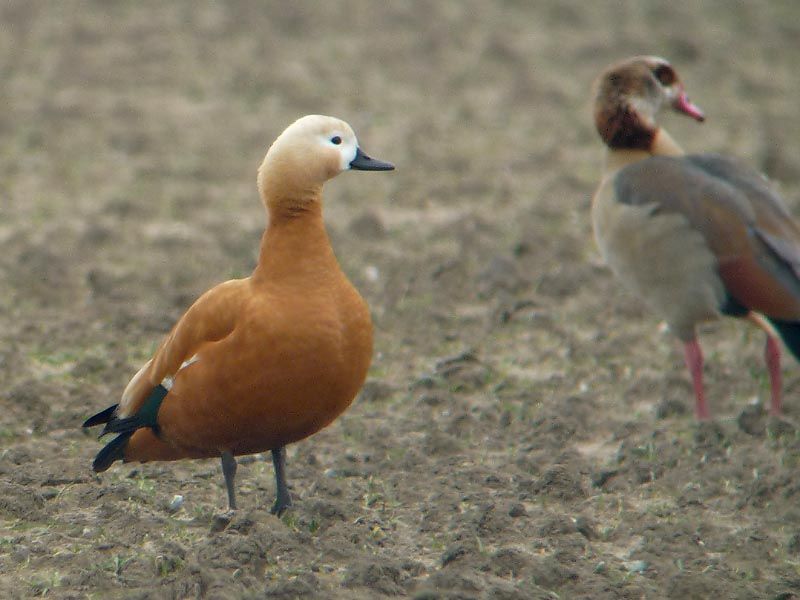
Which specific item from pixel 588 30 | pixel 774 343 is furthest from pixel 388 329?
pixel 588 30

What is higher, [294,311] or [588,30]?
[294,311]

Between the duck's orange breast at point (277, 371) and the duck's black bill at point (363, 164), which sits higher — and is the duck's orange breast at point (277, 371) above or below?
below

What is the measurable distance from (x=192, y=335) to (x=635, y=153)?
9.57ft

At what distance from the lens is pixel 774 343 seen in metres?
6.78

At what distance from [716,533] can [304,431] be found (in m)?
1.61

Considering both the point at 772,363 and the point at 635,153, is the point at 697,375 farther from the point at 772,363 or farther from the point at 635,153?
the point at 635,153

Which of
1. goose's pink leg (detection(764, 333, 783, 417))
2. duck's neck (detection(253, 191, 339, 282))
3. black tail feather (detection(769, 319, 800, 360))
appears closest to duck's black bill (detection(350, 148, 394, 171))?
duck's neck (detection(253, 191, 339, 282))

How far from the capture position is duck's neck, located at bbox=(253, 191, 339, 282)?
505 cm

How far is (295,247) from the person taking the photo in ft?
16.7

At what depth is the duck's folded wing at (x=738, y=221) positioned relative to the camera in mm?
6488

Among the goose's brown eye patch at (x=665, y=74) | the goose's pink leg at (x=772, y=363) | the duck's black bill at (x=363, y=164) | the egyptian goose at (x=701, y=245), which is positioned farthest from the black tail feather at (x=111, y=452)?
the goose's brown eye patch at (x=665, y=74)

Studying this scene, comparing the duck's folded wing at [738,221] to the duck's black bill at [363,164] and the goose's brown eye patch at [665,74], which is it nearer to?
the goose's brown eye patch at [665,74]

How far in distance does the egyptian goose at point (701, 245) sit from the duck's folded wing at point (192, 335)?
2.32 meters

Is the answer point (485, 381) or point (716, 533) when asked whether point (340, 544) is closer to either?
point (716, 533)
